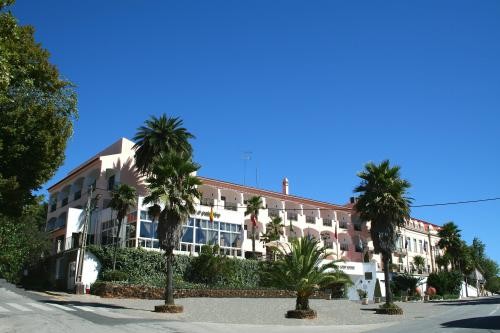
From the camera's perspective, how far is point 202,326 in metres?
23.1

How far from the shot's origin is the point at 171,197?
29.4 meters

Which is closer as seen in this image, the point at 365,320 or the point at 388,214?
the point at 365,320

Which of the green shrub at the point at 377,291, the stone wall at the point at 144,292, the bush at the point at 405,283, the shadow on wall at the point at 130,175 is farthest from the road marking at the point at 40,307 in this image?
the bush at the point at 405,283

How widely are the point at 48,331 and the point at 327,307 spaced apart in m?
23.1

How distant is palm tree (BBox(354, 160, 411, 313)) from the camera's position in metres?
36.2

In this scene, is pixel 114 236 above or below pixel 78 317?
above

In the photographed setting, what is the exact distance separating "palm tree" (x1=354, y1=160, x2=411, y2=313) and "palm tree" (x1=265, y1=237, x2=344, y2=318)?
893cm

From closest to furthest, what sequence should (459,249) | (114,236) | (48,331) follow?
(48,331) < (114,236) < (459,249)

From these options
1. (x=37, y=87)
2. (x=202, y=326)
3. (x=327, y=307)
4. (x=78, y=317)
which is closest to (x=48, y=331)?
(x=78, y=317)

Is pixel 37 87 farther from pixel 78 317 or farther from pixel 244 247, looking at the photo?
pixel 244 247

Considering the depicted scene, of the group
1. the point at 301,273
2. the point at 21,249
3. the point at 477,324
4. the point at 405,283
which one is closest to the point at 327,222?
the point at 405,283

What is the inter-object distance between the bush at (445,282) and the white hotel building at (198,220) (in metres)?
9.33

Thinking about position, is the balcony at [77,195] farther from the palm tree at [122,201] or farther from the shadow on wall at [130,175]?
the palm tree at [122,201]

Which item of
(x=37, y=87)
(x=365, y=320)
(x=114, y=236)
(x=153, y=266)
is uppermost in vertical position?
(x=37, y=87)
